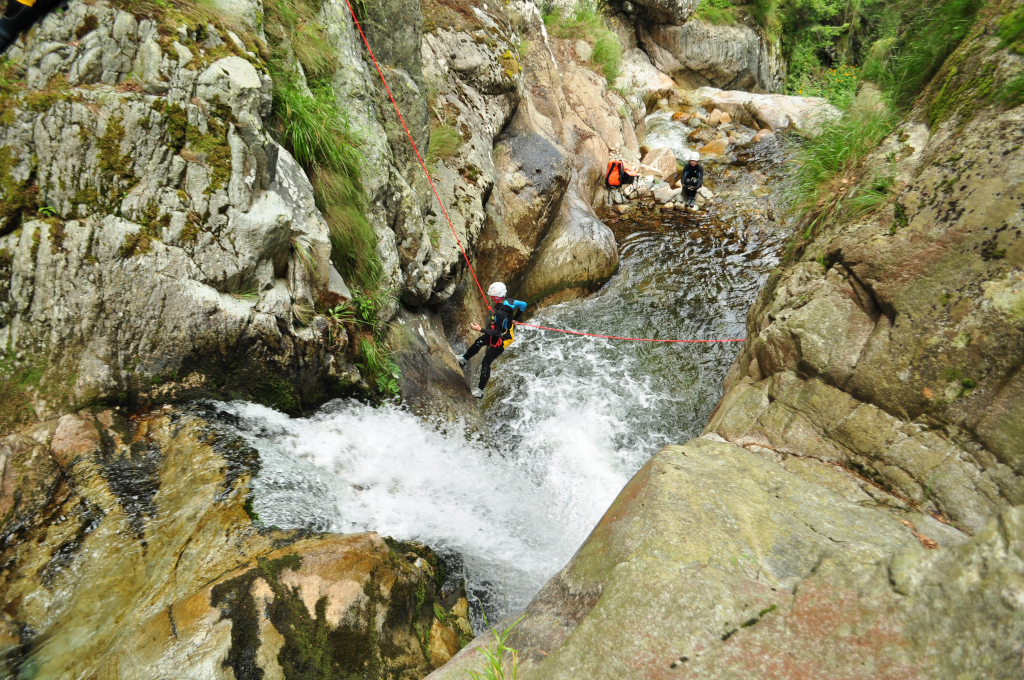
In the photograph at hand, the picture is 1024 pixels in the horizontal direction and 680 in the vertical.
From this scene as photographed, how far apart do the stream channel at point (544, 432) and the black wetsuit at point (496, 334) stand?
0.36m

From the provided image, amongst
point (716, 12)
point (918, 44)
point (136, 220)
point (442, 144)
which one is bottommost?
point (136, 220)

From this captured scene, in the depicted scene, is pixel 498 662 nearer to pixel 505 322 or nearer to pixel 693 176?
pixel 505 322

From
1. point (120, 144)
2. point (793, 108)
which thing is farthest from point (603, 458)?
point (793, 108)

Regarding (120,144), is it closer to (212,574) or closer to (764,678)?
(212,574)

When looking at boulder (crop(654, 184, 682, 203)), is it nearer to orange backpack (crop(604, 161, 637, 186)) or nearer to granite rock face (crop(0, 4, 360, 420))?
orange backpack (crop(604, 161, 637, 186))

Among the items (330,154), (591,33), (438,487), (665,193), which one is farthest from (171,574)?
(591,33)

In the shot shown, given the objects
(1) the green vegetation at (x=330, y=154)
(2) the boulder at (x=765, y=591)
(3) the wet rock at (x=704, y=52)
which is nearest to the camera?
(2) the boulder at (x=765, y=591)

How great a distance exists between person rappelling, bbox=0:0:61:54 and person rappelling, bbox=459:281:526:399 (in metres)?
4.52

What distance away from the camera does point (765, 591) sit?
7.55ft

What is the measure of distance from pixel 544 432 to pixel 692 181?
24.9ft

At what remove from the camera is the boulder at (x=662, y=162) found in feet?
41.3

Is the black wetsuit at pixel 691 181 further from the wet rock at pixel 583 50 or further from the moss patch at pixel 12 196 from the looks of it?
the moss patch at pixel 12 196

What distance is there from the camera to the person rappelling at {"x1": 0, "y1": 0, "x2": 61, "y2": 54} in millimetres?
3252

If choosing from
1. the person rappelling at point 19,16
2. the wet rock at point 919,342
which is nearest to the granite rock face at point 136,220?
the person rappelling at point 19,16
